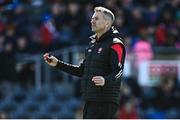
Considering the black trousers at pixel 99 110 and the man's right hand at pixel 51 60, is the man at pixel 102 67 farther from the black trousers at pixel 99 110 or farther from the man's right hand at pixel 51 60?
the man's right hand at pixel 51 60

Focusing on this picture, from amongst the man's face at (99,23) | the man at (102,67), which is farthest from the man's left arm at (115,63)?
the man's face at (99,23)

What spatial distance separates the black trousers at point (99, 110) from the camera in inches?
342

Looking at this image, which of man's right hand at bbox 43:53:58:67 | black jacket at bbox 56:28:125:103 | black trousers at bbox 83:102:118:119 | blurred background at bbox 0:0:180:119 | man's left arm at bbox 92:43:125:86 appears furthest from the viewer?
blurred background at bbox 0:0:180:119

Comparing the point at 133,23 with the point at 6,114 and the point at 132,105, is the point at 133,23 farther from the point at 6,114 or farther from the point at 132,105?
the point at 6,114

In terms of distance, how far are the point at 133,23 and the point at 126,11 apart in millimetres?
463

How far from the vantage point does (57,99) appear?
16188 millimetres

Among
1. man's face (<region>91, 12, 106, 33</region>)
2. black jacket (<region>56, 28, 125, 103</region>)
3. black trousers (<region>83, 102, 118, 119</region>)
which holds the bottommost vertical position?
black trousers (<region>83, 102, 118, 119</region>)

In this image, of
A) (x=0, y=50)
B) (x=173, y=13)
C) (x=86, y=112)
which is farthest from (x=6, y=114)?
(x=86, y=112)

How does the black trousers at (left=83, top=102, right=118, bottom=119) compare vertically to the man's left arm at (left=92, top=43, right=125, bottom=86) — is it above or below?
below

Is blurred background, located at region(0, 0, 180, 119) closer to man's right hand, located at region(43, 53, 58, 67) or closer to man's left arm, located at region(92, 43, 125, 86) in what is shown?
man's right hand, located at region(43, 53, 58, 67)

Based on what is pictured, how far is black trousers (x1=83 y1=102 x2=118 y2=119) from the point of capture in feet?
28.5

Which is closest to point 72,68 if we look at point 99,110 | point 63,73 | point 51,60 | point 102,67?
point 51,60

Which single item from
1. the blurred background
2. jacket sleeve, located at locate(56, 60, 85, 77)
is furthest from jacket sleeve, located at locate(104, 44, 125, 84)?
the blurred background

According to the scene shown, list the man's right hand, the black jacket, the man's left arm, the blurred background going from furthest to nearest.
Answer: the blurred background < the man's right hand < the black jacket < the man's left arm
